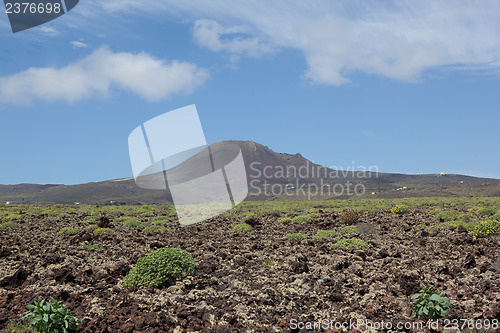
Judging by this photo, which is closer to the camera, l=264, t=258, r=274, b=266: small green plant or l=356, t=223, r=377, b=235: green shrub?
l=264, t=258, r=274, b=266: small green plant

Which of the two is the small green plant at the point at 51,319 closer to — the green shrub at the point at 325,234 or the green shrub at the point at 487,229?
the green shrub at the point at 325,234

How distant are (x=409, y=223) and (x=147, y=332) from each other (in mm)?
18215

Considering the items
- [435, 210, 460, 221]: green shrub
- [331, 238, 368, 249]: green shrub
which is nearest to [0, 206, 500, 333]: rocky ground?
[331, 238, 368, 249]: green shrub

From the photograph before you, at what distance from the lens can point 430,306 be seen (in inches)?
309

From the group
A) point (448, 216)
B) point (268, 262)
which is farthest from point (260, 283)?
point (448, 216)

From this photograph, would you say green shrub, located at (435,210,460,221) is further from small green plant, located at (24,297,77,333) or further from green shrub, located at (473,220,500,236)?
small green plant, located at (24,297,77,333)

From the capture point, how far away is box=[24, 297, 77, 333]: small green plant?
23.4ft

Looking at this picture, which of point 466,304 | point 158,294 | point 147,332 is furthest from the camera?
point 158,294

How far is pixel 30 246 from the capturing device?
16.2m

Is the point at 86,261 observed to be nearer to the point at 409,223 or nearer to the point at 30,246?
the point at 30,246

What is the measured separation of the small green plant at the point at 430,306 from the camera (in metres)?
7.81

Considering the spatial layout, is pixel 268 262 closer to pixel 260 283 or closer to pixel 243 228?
pixel 260 283

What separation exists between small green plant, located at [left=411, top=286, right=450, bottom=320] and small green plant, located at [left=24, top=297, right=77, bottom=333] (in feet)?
22.2

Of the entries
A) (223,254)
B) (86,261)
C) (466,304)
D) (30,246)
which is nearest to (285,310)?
(466,304)
